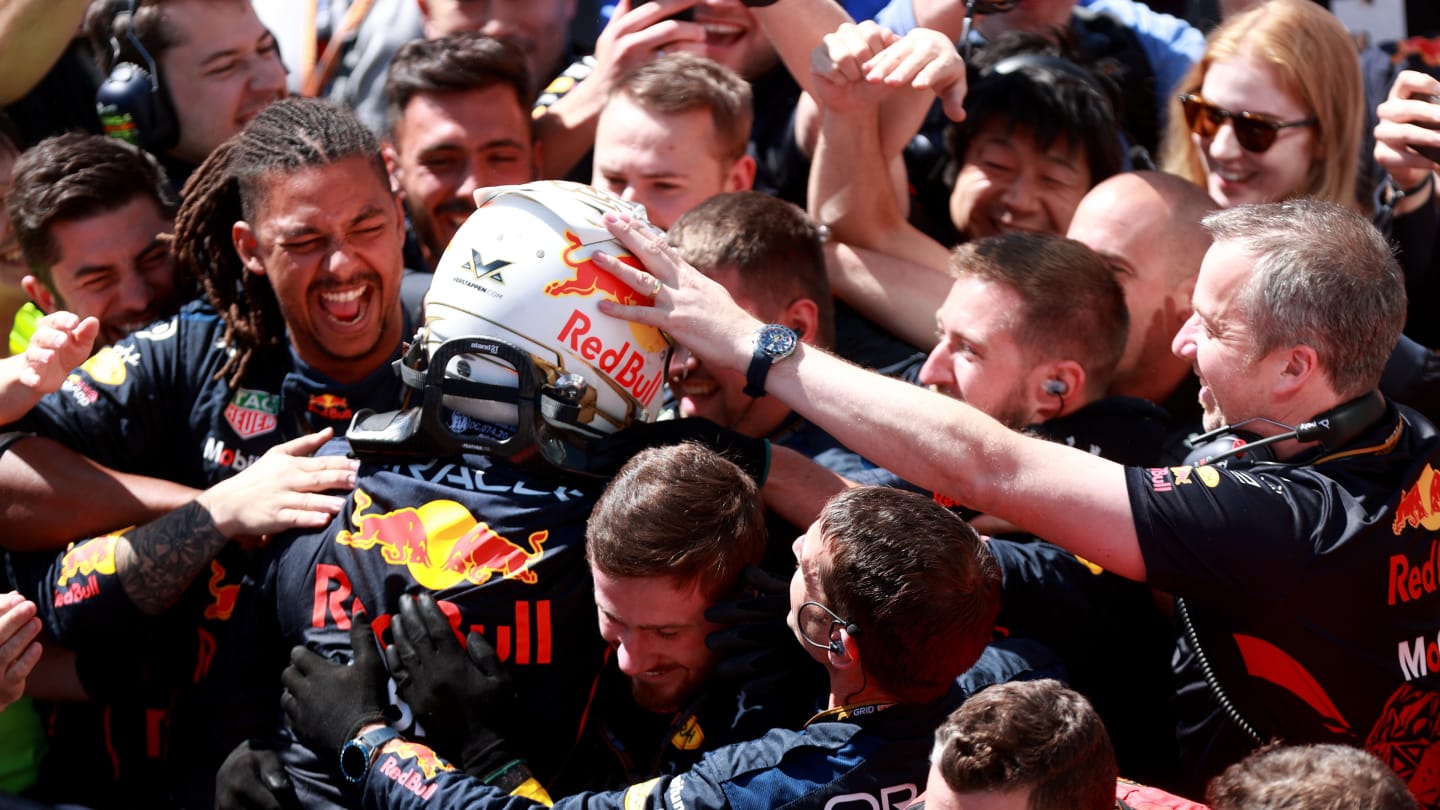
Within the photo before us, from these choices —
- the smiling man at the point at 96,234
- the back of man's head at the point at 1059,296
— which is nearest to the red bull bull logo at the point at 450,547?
the back of man's head at the point at 1059,296

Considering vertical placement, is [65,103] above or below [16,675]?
above

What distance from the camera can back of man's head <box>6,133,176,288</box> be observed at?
5.07 m

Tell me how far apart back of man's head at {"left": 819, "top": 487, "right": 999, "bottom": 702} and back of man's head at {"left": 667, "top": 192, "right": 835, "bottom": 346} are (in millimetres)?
1337

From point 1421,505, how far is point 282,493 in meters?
2.97

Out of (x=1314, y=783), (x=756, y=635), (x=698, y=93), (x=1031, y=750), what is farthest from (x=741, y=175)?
(x=1314, y=783)

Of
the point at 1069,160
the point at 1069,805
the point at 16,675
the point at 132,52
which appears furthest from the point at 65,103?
the point at 1069,805

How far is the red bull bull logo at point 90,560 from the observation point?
4.38 metres

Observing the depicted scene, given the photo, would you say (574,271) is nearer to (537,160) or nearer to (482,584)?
(482,584)

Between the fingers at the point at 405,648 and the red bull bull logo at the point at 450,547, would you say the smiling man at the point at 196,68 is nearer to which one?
the red bull bull logo at the point at 450,547

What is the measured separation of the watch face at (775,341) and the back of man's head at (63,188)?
2.58 metres

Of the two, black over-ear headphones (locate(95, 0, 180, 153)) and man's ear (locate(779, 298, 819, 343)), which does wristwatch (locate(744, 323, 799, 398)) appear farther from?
black over-ear headphones (locate(95, 0, 180, 153))

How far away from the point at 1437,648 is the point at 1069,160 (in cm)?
241

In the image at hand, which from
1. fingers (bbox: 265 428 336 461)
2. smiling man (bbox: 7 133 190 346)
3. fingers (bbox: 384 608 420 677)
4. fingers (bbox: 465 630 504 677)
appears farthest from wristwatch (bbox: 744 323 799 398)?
smiling man (bbox: 7 133 190 346)

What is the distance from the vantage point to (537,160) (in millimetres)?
6055
